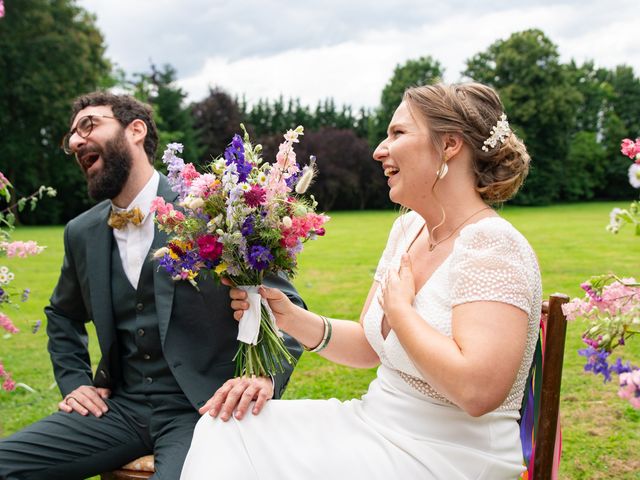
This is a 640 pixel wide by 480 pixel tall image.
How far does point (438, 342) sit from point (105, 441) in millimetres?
1867

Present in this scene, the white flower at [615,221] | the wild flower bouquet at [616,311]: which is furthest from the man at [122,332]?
the white flower at [615,221]

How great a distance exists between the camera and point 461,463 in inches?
84.6

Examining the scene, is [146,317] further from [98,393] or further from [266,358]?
[266,358]

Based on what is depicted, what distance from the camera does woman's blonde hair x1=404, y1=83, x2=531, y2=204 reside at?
236 cm

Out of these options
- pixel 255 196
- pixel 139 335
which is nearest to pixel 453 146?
pixel 255 196

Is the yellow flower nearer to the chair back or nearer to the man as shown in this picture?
the man

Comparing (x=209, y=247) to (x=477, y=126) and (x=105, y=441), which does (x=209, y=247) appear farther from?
(x=105, y=441)

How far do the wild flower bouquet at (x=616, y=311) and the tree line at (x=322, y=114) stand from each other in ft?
127

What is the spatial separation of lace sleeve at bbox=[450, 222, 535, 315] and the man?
45.8 inches

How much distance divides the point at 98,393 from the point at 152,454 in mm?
448

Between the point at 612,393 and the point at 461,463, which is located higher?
the point at 461,463

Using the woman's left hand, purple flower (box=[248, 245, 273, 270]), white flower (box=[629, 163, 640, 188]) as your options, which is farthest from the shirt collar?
white flower (box=[629, 163, 640, 188])

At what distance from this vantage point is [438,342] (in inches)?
79.4

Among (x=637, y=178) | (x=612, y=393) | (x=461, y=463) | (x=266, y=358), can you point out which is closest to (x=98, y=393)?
(x=266, y=358)
